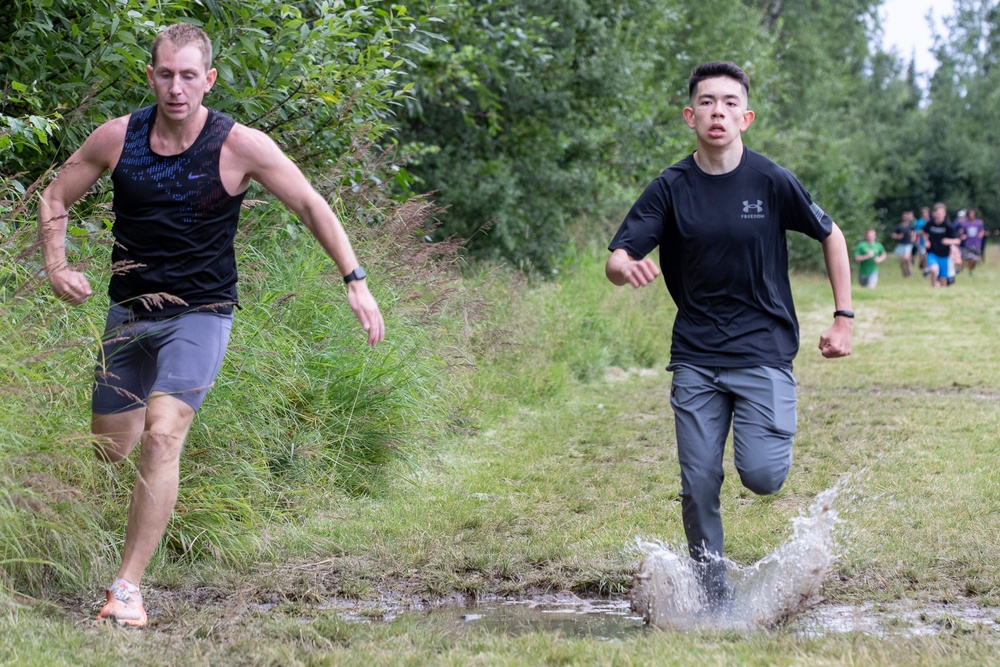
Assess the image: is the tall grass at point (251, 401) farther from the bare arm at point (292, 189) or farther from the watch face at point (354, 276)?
the watch face at point (354, 276)

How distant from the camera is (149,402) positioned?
4297 millimetres

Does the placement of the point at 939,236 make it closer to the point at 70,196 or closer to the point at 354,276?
the point at 354,276

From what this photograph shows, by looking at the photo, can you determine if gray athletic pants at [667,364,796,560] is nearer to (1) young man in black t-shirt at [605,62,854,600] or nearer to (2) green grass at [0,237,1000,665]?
(1) young man in black t-shirt at [605,62,854,600]

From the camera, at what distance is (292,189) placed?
4406 millimetres

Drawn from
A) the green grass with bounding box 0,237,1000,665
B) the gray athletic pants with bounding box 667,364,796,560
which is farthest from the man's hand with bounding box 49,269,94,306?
the gray athletic pants with bounding box 667,364,796,560

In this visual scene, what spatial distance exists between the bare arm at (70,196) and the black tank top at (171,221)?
0.24 feet

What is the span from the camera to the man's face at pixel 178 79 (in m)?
4.26

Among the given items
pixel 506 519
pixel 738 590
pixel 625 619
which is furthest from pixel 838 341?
pixel 506 519

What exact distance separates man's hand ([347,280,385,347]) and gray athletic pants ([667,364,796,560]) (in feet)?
4.02

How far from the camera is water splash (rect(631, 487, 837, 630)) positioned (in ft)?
14.6

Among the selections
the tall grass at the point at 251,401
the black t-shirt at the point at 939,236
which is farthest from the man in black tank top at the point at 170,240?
the black t-shirt at the point at 939,236

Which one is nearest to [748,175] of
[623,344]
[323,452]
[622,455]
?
[323,452]

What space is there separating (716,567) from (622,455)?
3.33 meters

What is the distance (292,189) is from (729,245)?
1652 mm
